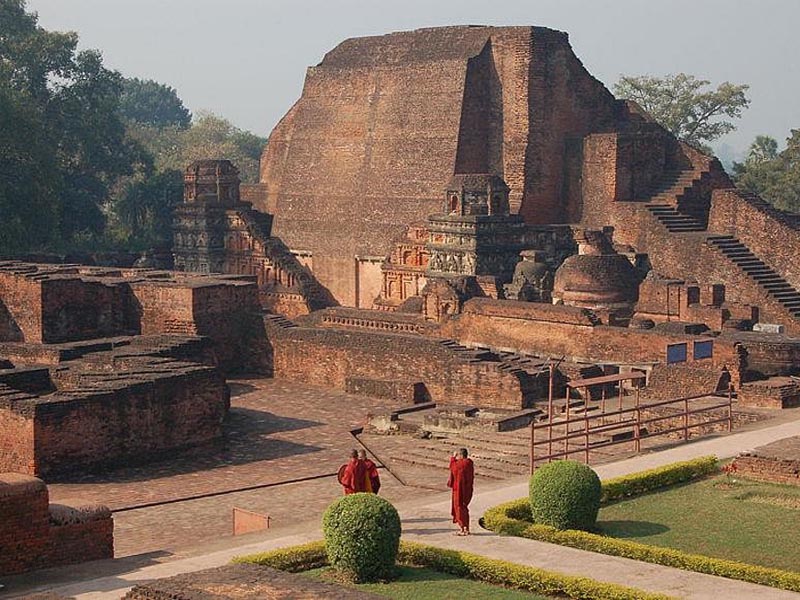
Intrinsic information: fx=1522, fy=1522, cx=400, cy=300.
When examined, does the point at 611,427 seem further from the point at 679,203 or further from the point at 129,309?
the point at 679,203

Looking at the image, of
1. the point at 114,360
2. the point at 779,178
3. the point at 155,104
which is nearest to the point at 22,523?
the point at 114,360

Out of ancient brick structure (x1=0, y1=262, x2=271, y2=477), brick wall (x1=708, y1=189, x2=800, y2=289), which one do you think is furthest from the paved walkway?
brick wall (x1=708, y1=189, x2=800, y2=289)

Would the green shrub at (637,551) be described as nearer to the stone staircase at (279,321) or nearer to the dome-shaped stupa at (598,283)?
the dome-shaped stupa at (598,283)

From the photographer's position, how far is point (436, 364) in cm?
2353

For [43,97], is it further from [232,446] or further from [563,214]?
[232,446]

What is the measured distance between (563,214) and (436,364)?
10.3 metres

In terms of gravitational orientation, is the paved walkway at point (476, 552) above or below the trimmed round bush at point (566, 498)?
below

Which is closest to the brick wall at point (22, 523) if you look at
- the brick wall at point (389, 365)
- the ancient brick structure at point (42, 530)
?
the ancient brick structure at point (42, 530)

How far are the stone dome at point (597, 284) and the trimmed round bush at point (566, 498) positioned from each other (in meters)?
13.3

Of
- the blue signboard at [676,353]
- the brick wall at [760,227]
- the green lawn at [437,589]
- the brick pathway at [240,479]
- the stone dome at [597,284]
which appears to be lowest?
the brick pathway at [240,479]

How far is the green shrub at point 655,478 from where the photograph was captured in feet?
47.3

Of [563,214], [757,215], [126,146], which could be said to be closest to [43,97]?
[126,146]

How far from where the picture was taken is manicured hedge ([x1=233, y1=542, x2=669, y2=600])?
10859mm

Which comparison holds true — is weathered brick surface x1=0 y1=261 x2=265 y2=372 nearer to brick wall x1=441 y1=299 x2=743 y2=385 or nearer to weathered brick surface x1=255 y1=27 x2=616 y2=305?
brick wall x1=441 y1=299 x2=743 y2=385
